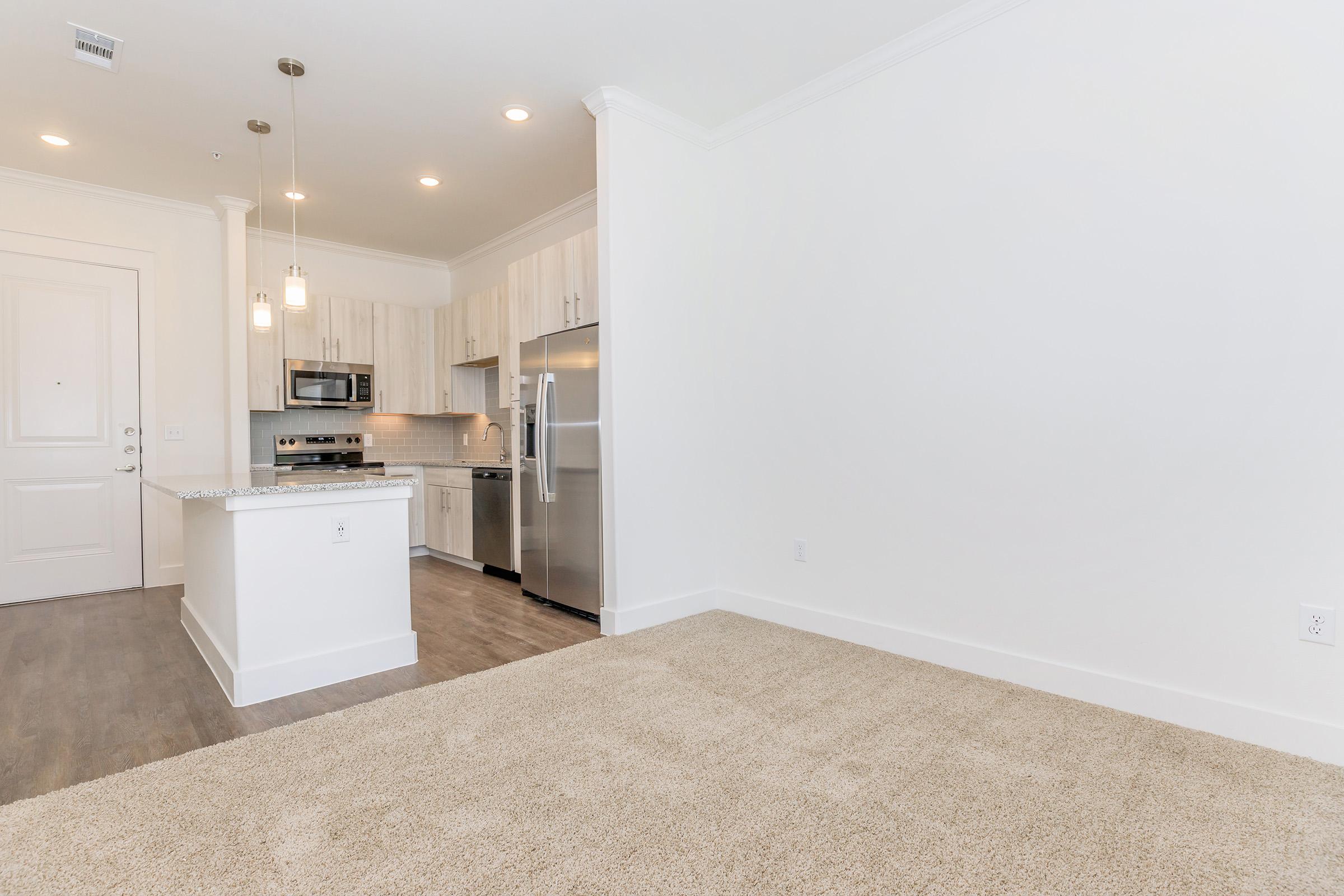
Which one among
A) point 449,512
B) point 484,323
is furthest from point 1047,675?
point 484,323

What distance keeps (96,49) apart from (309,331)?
261 centimetres

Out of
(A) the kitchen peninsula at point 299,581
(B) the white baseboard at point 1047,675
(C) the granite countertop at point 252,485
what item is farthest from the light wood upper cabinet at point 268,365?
(B) the white baseboard at point 1047,675

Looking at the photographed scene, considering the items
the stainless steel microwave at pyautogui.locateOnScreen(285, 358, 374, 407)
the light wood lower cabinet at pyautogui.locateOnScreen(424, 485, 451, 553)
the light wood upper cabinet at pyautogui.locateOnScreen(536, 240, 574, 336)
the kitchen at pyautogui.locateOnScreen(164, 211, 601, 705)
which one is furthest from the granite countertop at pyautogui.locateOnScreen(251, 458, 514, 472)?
the light wood upper cabinet at pyautogui.locateOnScreen(536, 240, 574, 336)

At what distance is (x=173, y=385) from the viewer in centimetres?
484

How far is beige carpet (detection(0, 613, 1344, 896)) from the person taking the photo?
5.01 ft

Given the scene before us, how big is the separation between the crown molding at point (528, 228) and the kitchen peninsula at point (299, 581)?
2.79 m

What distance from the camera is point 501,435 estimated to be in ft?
19.7

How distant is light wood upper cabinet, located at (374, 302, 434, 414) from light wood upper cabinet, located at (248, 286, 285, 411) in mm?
711

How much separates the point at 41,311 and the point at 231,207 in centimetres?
135

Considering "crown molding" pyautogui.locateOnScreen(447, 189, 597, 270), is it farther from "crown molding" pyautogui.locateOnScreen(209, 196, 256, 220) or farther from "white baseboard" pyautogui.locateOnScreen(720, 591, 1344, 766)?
"white baseboard" pyautogui.locateOnScreen(720, 591, 1344, 766)

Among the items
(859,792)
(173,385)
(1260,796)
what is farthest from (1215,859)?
(173,385)

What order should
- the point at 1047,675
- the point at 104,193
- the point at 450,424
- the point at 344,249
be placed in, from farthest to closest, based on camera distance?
the point at 450,424 < the point at 344,249 < the point at 104,193 < the point at 1047,675

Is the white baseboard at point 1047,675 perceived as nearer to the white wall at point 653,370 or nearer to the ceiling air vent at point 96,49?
the white wall at point 653,370

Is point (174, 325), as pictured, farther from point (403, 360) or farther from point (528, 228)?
point (528, 228)
